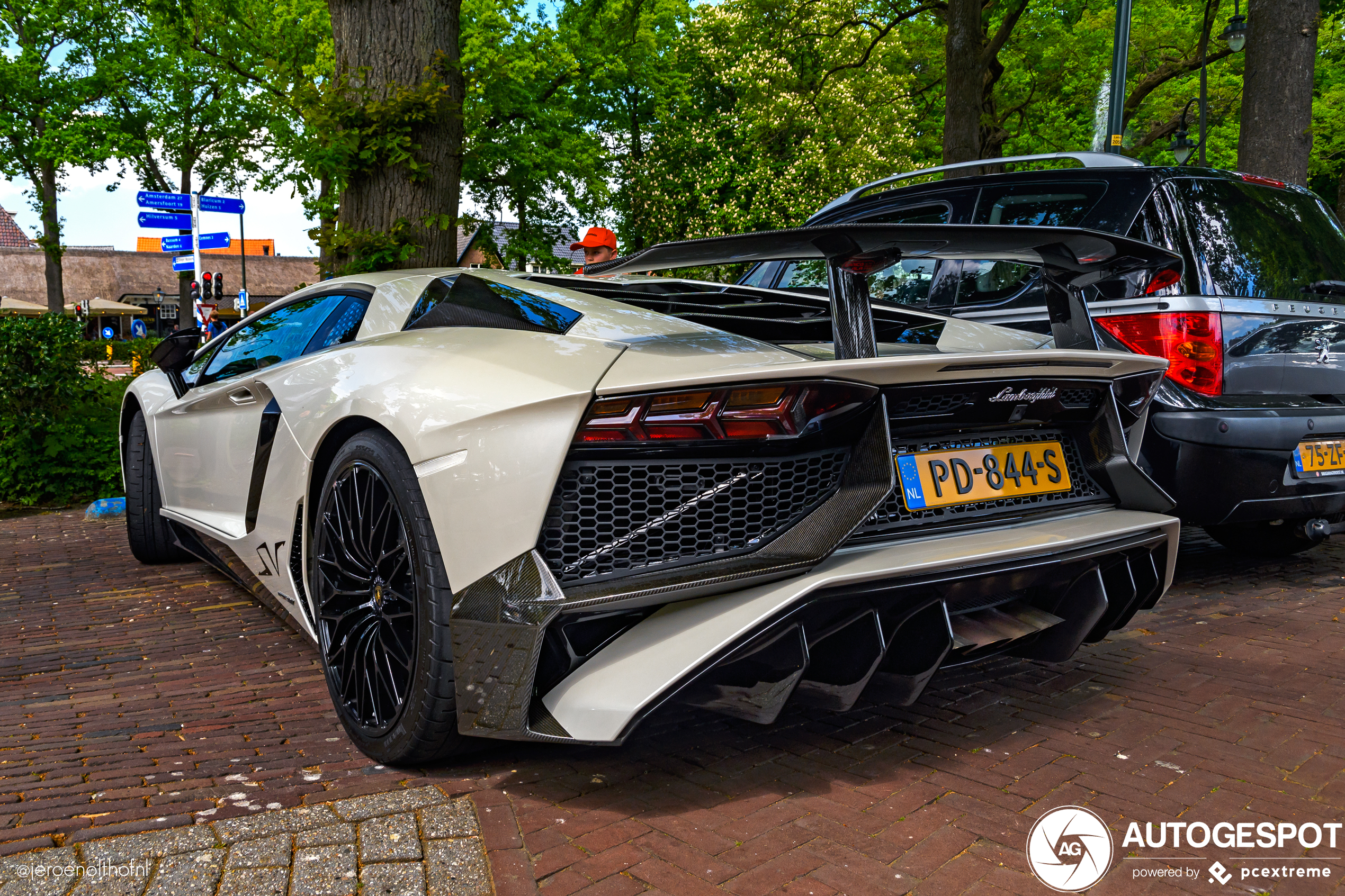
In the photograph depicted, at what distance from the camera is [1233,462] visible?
415 centimetres

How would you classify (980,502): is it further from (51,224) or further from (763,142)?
(763,142)

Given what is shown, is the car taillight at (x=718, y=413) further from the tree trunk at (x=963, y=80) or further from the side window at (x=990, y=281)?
the tree trunk at (x=963, y=80)

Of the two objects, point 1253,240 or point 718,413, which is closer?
point 718,413

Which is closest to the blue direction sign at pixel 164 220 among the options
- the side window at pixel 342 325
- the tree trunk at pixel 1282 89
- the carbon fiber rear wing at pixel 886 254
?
the side window at pixel 342 325

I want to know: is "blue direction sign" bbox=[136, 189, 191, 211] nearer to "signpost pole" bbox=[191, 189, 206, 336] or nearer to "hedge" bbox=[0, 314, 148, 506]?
"signpost pole" bbox=[191, 189, 206, 336]

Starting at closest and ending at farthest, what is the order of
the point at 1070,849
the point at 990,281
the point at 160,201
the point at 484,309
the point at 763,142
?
the point at 1070,849, the point at 484,309, the point at 990,281, the point at 160,201, the point at 763,142

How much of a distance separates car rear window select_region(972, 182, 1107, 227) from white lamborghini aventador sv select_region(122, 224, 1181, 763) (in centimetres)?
174

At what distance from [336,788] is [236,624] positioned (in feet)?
6.39

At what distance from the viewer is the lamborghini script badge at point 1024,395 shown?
8.81 feet

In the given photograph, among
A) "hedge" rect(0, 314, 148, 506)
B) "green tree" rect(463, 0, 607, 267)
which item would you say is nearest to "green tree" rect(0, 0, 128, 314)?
"green tree" rect(463, 0, 607, 267)

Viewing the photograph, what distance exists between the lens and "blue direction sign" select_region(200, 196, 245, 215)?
46.2 ft

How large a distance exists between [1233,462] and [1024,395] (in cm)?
195

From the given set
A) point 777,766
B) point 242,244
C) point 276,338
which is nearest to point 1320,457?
point 777,766

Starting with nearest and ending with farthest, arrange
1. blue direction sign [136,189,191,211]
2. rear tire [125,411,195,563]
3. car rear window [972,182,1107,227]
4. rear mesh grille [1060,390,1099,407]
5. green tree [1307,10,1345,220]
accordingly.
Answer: rear mesh grille [1060,390,1099,407] → car rear window [972,182,1107,227] → rear tire [125,411,195,563] → blue direction sign [136,189,191,211] → green tree [1307,10,1345,220]
